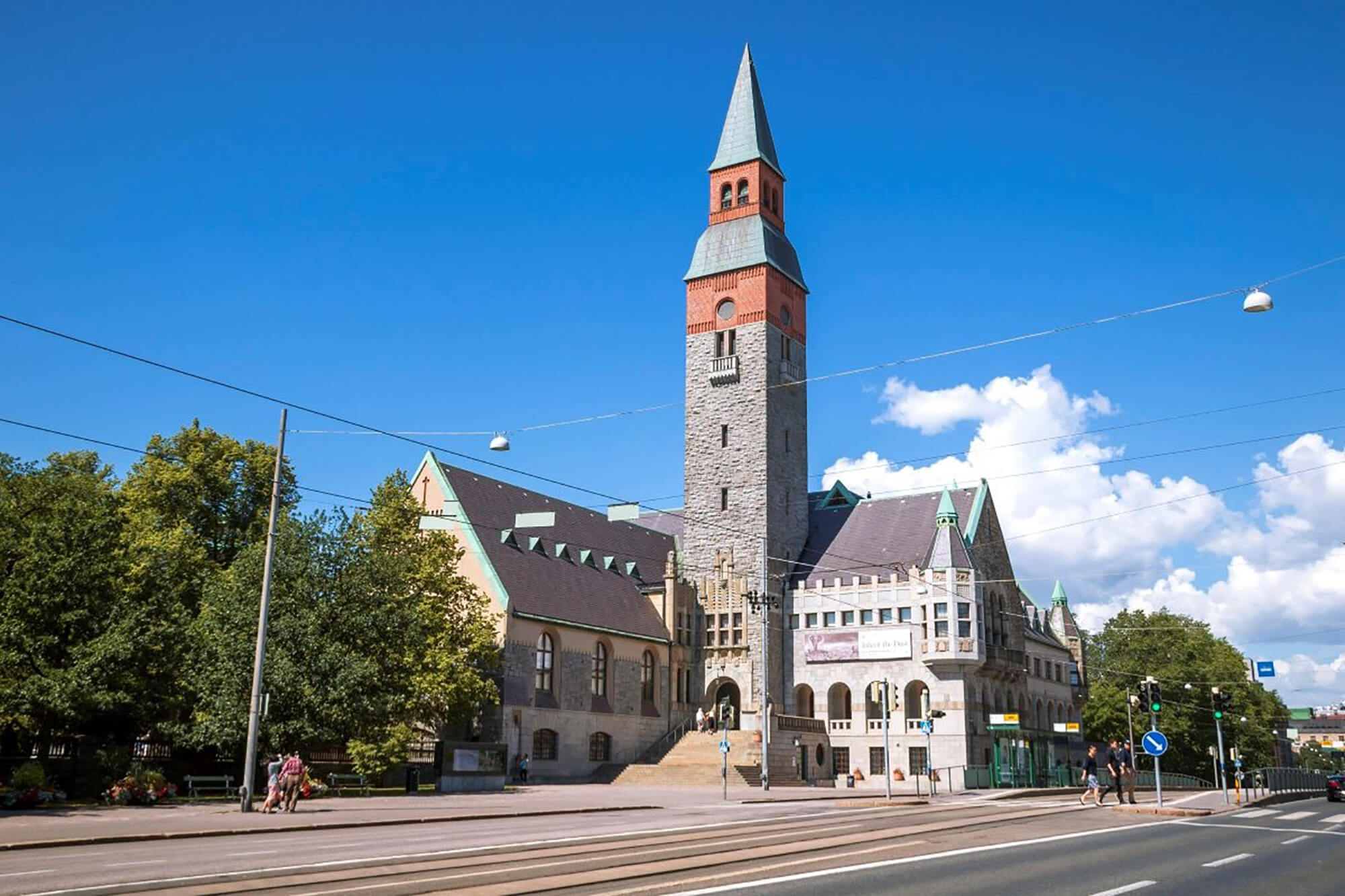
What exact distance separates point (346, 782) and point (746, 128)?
4401 centimetres

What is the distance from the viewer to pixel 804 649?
6169 centimetres

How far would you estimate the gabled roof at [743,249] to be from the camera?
210 feet

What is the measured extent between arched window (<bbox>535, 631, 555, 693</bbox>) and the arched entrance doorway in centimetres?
1161

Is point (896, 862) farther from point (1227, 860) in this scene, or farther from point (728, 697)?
point (728, 697)

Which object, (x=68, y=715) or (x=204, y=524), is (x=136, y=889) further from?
(x=204, y=524)

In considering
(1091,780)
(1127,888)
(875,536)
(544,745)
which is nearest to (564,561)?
(544,745)

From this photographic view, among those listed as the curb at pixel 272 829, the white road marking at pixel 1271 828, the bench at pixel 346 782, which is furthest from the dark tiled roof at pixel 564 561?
the white road marking at pixel 1271 828

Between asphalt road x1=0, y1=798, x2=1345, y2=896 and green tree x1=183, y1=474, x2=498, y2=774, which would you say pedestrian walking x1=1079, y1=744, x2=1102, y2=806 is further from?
green tree x1=183, y1=474, x2=498, y2=774

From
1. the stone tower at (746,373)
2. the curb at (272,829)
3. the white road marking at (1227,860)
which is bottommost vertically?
the curb at (272,829)

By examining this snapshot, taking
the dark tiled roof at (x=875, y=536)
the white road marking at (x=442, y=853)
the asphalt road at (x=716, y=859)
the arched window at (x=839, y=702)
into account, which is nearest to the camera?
the asphalt road at (x=716, y=859)

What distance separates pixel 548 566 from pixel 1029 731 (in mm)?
29023

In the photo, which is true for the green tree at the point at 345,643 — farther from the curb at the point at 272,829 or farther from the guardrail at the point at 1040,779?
the guardrail at the point at 1040,779

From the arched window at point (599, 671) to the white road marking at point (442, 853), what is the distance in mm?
28285

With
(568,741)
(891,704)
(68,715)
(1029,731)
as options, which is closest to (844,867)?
(68,715)
